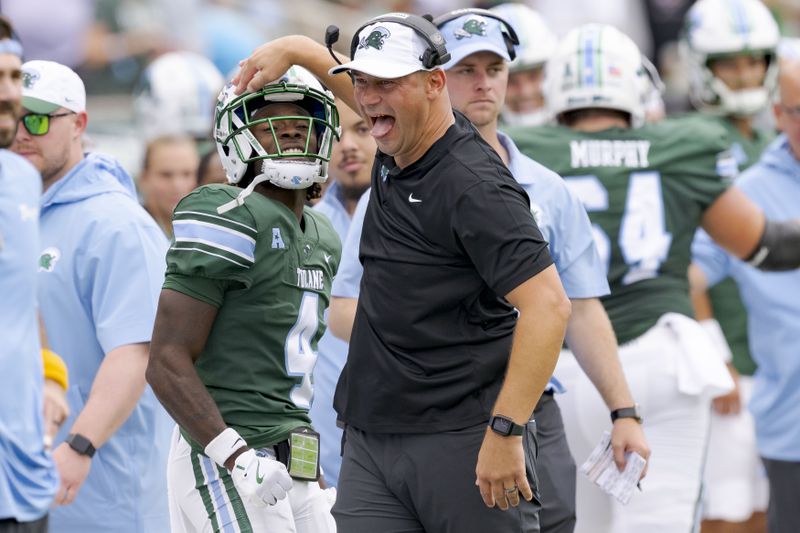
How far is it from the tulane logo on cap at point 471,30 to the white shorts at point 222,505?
6.00 feet

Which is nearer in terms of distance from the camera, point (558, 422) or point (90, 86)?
point (558, 422)

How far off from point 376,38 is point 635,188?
2253 mm

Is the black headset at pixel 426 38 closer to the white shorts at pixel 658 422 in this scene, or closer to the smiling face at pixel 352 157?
the smiling face at pixel 352 157

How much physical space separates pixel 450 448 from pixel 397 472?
0.58 feet

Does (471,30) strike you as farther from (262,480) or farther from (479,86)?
(262,480)

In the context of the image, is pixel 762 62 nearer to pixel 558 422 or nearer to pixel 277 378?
pixel 558 422

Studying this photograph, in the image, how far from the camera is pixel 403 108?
461 centimetres

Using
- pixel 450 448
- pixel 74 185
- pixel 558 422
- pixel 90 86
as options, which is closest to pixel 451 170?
pixel 450 448

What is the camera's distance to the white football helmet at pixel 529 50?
30.7 ft

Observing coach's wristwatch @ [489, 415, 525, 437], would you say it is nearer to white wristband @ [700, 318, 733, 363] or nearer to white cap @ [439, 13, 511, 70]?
white cap @ [439, 13, 511, 70]

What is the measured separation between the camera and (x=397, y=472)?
15.2 ft

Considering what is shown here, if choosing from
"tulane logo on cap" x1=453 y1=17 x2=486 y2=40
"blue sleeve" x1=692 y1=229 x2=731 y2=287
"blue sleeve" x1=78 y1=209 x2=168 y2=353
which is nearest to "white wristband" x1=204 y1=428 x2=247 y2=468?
"blue sleeve" x1=78 y1=209 x2=168 y2=353

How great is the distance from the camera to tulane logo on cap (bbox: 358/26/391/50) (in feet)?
15.1

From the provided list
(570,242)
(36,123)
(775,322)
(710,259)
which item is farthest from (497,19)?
(710,259)
